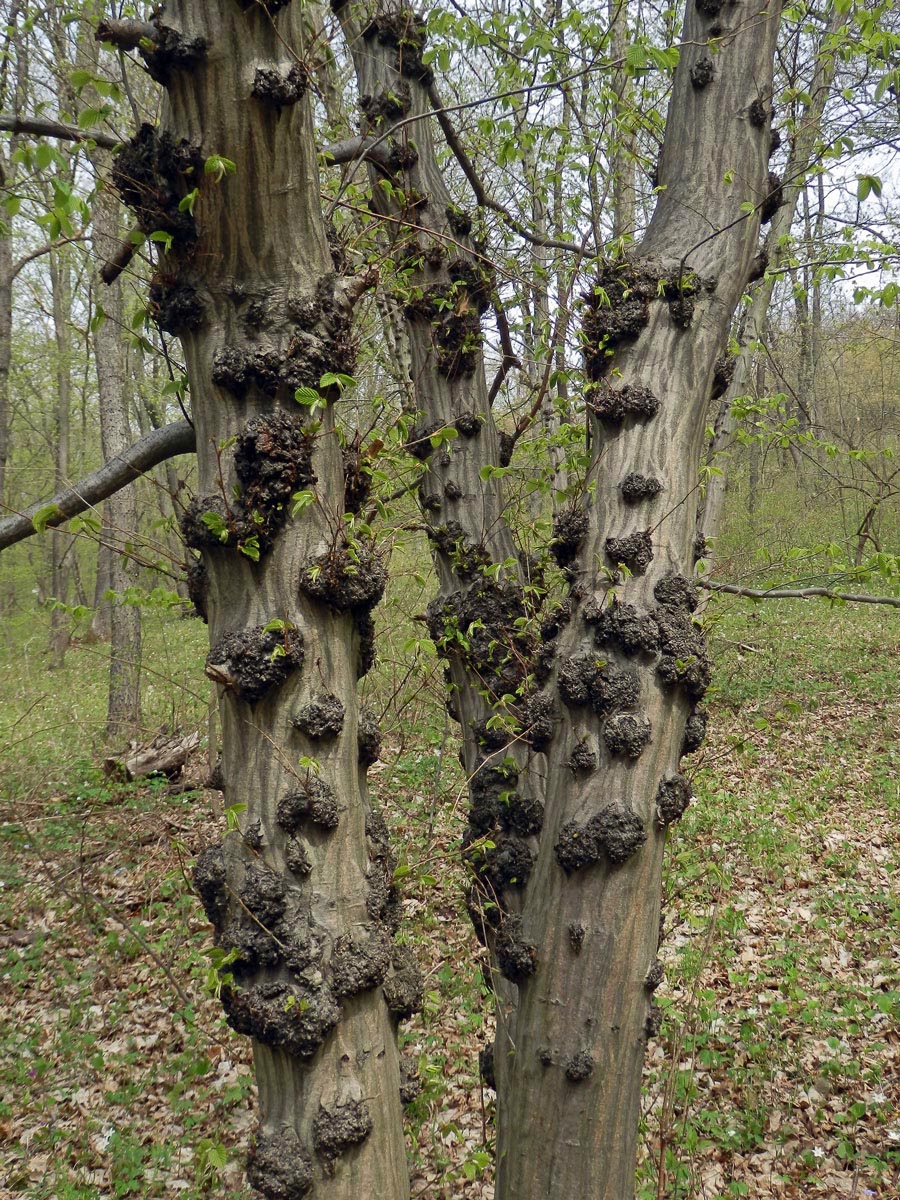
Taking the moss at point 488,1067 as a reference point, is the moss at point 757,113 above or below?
above

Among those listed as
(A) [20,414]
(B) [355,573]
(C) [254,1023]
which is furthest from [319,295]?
(A) [20,414]

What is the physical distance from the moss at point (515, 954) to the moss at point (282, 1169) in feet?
2.20

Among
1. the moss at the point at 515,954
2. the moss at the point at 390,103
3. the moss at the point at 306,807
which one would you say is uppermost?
the moss at the point at 390,103

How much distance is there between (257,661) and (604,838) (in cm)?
100

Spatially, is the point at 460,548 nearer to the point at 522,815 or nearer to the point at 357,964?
the point at 522,815

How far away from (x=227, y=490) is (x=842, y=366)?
22457 millimetres

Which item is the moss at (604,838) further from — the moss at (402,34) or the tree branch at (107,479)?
the moss at (402,34)

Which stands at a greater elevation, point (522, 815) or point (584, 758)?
point (584, 758)

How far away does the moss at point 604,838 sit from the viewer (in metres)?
1.98

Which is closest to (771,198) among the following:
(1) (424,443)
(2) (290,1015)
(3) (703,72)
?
(3) (703,72)

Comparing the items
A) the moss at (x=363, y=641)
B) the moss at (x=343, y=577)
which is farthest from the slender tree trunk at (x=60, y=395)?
the moss at (x=343, y=577)

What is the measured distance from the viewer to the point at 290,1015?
5.66 feet

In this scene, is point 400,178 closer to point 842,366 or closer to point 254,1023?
point 254,1023

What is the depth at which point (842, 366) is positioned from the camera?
20469 millimetres
